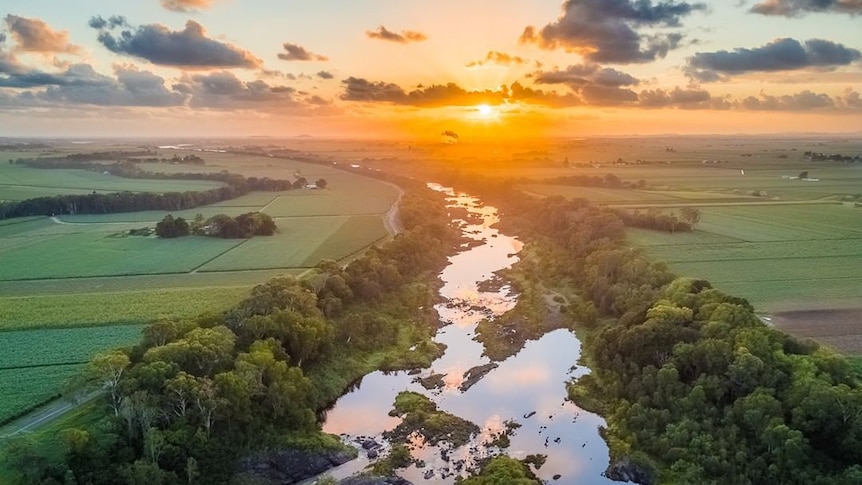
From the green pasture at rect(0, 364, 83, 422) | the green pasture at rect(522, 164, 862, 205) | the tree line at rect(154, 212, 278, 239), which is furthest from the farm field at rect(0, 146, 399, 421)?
the green pasture at rect(522, 164, 862, 205)

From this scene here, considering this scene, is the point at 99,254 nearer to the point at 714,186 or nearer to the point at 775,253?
the point at 775,253

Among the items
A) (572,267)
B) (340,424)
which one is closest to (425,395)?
(340,424)

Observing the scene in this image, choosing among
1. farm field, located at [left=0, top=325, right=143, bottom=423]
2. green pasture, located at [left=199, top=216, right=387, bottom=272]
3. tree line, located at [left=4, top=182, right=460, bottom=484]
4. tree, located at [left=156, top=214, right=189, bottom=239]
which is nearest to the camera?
tree line, located at [left=4, top=182, right=460, bottom=484]

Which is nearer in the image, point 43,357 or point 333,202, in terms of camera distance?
point 43,357

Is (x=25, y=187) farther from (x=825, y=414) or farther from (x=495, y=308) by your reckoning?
(x=825, y=414)

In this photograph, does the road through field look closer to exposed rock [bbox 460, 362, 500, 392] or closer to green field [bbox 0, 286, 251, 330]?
green field [bbox 0, 286, 251, 330]

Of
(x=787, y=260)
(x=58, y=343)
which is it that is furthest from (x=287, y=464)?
(x=787, y=260)
